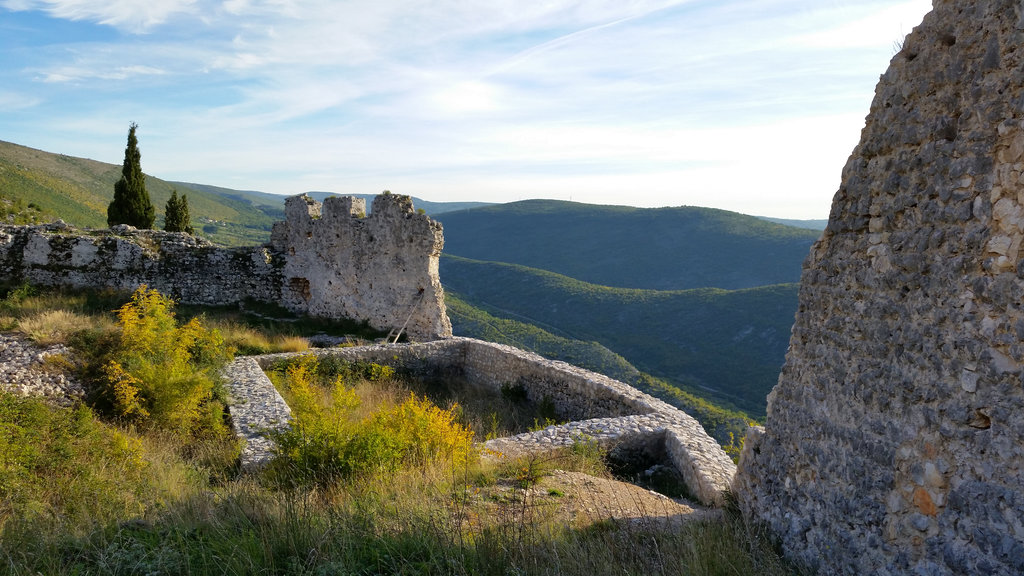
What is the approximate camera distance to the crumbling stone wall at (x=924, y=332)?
110 inches

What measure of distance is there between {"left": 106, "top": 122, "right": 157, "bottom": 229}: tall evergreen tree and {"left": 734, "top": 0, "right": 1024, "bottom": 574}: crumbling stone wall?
74.3ft

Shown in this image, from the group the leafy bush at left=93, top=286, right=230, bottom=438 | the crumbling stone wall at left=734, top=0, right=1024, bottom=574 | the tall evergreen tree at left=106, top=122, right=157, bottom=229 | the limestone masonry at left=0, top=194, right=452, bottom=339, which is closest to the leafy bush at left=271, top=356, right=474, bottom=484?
the leafy bush at left=93, top=286, right=230, bottom=438

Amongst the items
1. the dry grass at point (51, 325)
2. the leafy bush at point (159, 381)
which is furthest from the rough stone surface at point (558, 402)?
the dry grass at point (51, 325)

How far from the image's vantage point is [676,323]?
4350 centimetres

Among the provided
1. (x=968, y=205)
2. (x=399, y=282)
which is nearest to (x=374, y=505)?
(x=968, y=205)

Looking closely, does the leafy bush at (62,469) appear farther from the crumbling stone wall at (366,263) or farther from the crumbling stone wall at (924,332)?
the crumbling stone wall at (366,263)

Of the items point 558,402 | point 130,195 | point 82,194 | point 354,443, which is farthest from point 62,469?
point 82,194

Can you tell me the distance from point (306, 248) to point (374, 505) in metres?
12.3

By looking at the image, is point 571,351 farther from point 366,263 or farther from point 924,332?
point 924,332

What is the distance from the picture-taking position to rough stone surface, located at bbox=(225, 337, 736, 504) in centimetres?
701

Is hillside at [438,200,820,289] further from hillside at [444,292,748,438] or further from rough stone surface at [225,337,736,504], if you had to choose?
rough stone surface at [225,337,736,504]

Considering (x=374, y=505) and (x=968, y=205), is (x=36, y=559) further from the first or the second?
(x=968, y=205)

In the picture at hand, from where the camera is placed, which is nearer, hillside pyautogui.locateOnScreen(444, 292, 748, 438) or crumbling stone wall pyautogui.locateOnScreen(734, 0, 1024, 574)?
crumbling stone wall pyautogui.locateOnScreen(734, 0, 1024, 574)

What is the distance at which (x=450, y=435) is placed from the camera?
6344 millimetres
